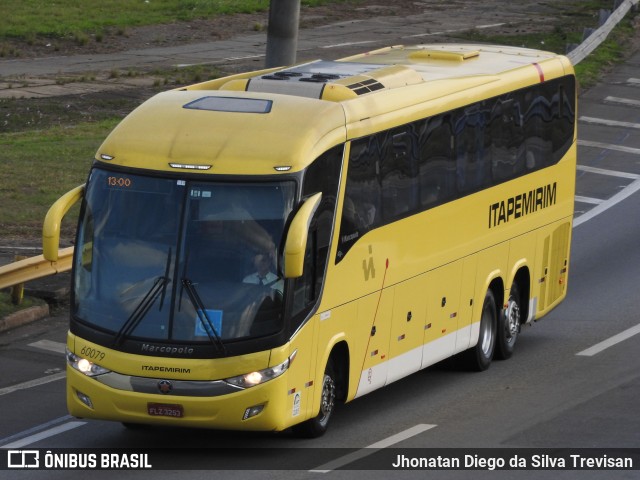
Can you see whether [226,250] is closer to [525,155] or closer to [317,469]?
[317,469]

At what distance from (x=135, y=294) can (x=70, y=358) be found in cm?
95

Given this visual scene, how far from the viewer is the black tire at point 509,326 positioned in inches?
735

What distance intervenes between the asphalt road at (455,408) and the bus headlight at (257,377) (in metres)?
0.75

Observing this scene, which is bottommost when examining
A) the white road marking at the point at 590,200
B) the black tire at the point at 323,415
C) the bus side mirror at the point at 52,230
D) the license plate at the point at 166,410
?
the white road marking at the point at 590,200

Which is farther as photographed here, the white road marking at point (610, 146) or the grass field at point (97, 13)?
the grass field at point (97, 13)

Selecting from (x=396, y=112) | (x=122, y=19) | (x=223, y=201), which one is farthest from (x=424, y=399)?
(x=122, y=19)

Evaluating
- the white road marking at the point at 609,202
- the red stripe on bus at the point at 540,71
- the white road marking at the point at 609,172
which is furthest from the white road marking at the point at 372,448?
the white road marking at the point at 609,172

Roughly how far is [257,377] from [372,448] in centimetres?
153

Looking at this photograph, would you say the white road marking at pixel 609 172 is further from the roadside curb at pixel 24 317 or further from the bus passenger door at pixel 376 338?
the bus passenger door at pixel 376 338

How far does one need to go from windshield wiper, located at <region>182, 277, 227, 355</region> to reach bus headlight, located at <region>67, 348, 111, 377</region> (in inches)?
38.0

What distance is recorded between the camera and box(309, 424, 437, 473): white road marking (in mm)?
13500

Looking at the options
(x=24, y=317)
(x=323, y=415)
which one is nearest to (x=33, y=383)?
(x=24, y=317)

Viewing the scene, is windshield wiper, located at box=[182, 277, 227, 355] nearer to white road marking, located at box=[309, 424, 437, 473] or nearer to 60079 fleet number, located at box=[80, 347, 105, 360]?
60079 fleet number, located at box=[80, 347, 105, 360]

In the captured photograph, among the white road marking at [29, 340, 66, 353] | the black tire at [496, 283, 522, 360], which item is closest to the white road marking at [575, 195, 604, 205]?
the black tire at [496, 283, 522, 360]
